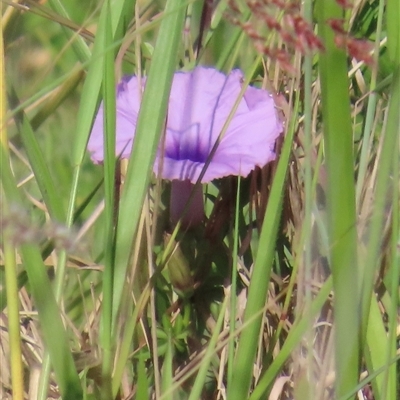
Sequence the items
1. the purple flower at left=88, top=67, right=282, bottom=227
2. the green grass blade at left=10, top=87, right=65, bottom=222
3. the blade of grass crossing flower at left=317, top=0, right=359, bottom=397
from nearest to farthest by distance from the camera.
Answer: the blade of grass crossing flower at left=317, top=0, right=359, bottom=397 < the green grass blade at left=10, top=87, right=65, bottom=222 < the purple flower at left=88, top=67, right=282, bottom=227

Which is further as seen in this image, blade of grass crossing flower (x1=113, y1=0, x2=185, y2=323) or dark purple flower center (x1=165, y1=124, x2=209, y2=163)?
dark purple flower center (x1=165, y1=124, x2=209, y2=163)

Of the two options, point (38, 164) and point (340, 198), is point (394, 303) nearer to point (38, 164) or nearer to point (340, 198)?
point (340, 198)

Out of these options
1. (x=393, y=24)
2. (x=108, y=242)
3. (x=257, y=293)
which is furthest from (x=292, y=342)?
(x=393, y=24)

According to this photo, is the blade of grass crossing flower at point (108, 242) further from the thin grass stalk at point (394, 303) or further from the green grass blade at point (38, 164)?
the thin grass stalk at point (394, 303)

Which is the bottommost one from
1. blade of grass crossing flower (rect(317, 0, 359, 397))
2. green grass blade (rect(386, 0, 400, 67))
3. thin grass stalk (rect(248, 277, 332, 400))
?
thin grass stalk (rect(248, 277, 332, 400))

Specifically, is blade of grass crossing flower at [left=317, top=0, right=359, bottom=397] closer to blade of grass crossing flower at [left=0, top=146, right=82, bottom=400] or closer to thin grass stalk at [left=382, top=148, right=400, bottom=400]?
thin grass stalk at [left=382, top=148, right=400, bottom=400]

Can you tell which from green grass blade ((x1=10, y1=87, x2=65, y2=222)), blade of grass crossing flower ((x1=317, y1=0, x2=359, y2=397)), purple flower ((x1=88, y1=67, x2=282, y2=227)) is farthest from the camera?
purple flower ((x1=88, y1=67, x2=282, y2=227))

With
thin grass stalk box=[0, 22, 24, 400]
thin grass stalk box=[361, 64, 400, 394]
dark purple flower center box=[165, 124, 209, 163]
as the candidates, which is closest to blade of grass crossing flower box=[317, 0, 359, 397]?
thin grass stalk box=[361, 64, 400, 394]

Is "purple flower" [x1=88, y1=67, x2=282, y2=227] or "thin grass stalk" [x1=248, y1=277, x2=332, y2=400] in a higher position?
"purple flower" [x1=88, y1=67, x2=282, y2=227]
